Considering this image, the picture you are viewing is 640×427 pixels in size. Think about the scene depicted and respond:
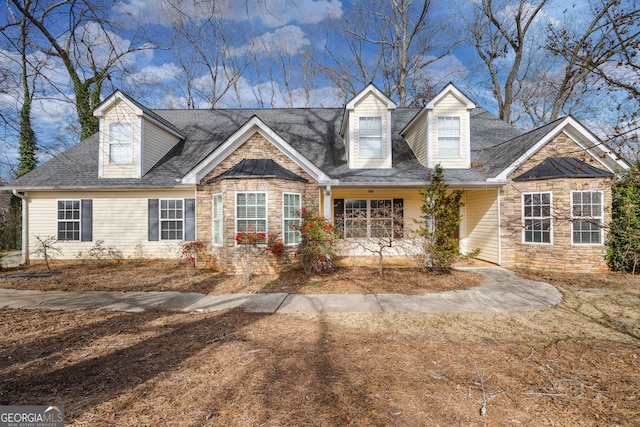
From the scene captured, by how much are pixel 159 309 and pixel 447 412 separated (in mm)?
5616

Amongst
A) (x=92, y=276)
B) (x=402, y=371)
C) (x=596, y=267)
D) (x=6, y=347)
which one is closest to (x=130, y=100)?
(x=92, y=276)

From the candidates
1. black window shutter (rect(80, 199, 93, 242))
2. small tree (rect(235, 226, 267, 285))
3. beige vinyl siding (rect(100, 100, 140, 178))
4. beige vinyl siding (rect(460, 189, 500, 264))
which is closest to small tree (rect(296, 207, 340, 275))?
small tree (rect(235, 226, 267, 285))

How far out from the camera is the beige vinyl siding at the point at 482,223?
10.2 metres

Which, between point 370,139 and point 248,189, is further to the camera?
point 370,139

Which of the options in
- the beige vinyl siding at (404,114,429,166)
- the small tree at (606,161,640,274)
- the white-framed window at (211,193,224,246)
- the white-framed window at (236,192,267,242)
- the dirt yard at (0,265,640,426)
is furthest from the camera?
the beige vinyl siding at (404,114,429,166)

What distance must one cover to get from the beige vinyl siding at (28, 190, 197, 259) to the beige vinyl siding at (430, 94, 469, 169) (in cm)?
999

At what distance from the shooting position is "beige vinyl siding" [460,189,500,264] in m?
10.2

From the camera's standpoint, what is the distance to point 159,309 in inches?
229

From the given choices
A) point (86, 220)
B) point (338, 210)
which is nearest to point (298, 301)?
point (338, 210)

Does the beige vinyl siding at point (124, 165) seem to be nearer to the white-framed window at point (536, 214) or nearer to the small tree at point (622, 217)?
the white-framed window at point (536, 214)

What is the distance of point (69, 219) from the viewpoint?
36.3 feet

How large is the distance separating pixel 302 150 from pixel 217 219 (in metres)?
5.17

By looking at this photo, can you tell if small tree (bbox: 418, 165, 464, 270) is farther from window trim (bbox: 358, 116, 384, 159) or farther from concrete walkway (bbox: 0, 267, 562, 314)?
window trim (bbox: 358, 116, 384, 159)

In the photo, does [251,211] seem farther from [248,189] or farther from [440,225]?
[440,225]
